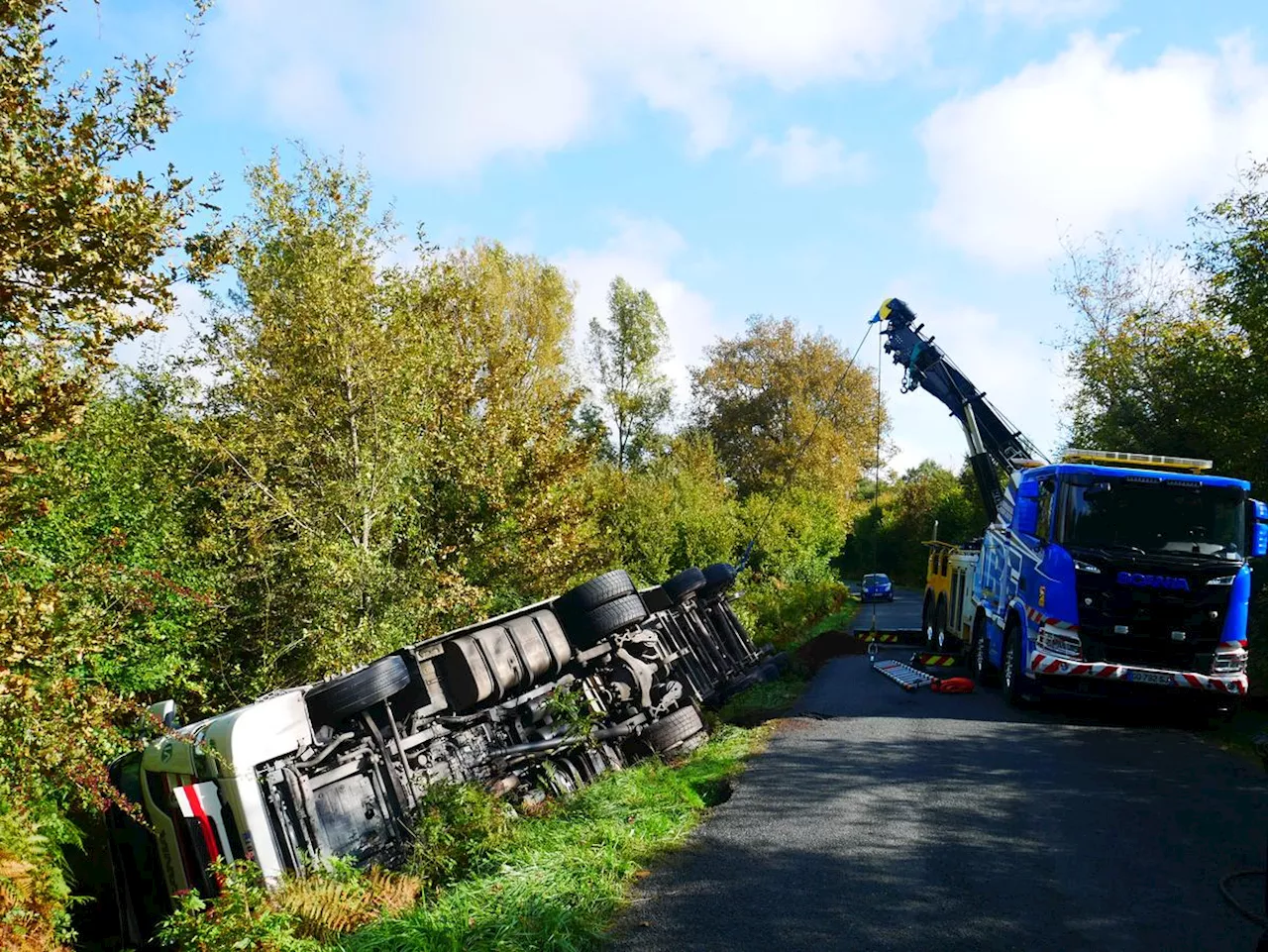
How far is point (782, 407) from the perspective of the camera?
46719 millimetres

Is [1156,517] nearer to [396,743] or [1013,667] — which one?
[1013,667]

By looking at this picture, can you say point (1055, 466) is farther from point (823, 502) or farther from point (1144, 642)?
point (823, 502)

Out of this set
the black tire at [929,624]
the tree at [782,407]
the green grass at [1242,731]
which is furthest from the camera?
the tree at [782,407]

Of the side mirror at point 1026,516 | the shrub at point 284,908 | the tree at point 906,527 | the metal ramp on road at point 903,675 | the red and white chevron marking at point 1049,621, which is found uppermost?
the side mirror at point 1026,516

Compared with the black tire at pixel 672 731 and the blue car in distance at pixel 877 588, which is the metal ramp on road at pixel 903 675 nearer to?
the black tire at pixel 672 731

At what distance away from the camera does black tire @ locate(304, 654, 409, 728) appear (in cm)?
726

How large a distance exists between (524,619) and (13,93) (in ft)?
20.0

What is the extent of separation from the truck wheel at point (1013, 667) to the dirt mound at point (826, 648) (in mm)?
3997

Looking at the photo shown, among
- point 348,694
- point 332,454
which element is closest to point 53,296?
point 348,694

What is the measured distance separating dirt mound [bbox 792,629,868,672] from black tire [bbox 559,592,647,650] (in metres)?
5.97

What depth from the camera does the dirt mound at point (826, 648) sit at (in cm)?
1612

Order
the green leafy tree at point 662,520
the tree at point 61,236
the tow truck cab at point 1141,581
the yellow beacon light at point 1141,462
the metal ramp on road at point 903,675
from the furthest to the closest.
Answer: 1. the green leafy tree at point 662,520
2. the metal ramp on road at point 903,675
3. the yellow beacon light at point 1141,462
4. the tow truck cab at point 1141,581
5. the tree at point 61,236

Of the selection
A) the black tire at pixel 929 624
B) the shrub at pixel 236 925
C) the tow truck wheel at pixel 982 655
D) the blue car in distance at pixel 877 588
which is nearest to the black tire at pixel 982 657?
the tow truck wheel at pixel 982 655

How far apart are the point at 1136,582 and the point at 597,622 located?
584 cm
